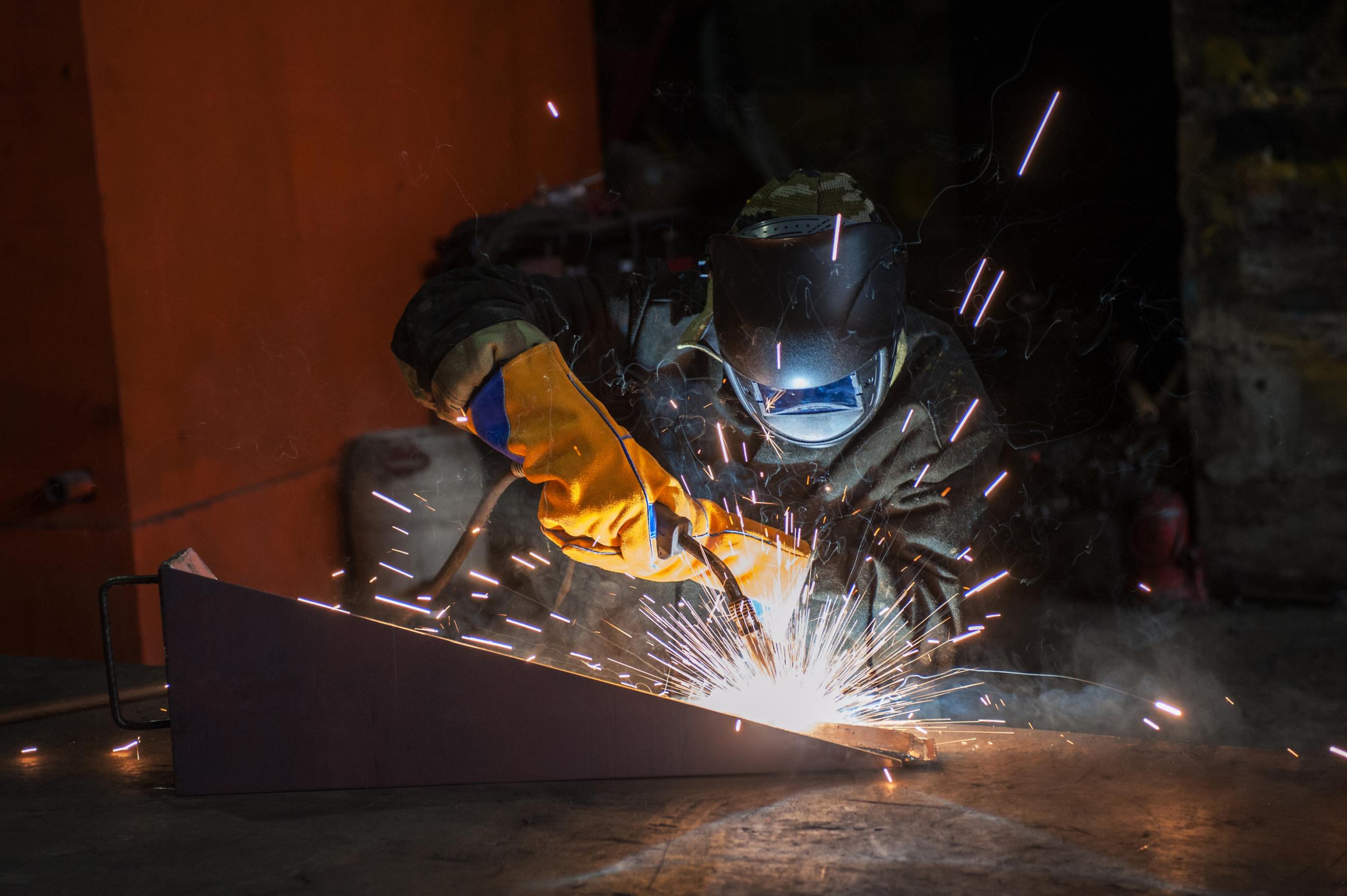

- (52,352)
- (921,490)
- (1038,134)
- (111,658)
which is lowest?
(111,658)

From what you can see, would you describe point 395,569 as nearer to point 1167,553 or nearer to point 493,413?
point 493,413

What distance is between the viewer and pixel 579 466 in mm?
1938

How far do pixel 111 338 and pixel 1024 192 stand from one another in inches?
127

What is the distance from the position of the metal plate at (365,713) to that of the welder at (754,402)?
475 mm

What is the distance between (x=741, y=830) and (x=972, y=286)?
3688 mm

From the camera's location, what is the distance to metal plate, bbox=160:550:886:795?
1.52m

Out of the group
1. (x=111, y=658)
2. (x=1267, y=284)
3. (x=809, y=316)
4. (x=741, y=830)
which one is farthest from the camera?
(x=1267, y=284)

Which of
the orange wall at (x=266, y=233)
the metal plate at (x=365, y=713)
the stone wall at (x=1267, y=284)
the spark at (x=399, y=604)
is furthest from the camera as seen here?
the stone wall at (x=1267, y=284)

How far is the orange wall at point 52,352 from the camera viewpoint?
2256mm

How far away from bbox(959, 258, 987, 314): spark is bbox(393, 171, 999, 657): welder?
198cm

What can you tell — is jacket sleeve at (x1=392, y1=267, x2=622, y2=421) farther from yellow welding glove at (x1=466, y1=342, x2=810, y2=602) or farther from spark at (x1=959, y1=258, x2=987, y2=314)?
spark at (x1=959, y1=258, x2=987, y2=314)

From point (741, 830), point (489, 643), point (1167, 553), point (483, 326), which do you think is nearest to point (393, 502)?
point (489, 643)

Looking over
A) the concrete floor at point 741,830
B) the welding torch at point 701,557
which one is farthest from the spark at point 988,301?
the concrete floor at point 741,830

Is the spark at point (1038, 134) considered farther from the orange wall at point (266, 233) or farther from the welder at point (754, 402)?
the orange wall at point (266, 233)
